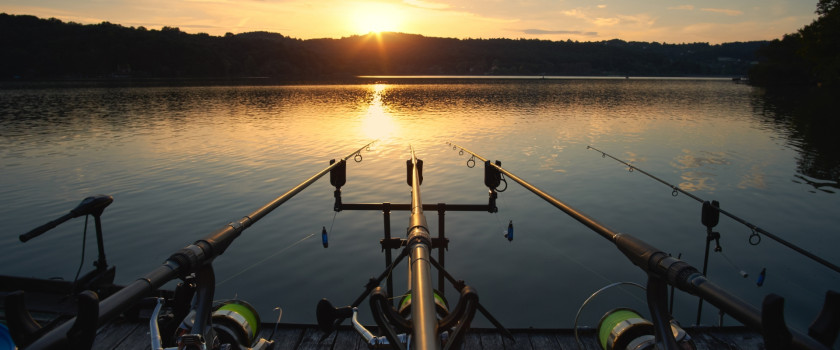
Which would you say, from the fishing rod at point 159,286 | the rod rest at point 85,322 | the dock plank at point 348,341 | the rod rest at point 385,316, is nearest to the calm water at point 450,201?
the dock plank at point 348,341

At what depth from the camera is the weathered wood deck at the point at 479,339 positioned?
4.77 m

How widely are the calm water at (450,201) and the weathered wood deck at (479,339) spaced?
277 cm

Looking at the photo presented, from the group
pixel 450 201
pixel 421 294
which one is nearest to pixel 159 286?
pixel 421 294

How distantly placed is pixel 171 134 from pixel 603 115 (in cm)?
3632

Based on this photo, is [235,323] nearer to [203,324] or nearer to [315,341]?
[203,324]

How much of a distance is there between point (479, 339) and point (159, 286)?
385 centimetres

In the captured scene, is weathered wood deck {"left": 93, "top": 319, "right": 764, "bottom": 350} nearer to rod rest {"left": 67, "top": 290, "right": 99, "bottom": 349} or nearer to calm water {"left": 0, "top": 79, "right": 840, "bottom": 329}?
calm water {"left": 0, "top": 79, "right": 840, "bottom": 329}

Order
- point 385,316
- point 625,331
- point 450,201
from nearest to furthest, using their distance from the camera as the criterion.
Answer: point 385,316 < point 625,331 < point 450,201

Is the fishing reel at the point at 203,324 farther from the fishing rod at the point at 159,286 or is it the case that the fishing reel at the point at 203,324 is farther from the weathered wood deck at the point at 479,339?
the weathered wood deck at the point at 479,339

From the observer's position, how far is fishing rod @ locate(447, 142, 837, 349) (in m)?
1.42

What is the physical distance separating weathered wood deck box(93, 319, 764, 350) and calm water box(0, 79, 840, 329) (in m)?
2.77

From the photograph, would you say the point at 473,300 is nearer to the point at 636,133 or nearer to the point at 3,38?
the point at 636,133

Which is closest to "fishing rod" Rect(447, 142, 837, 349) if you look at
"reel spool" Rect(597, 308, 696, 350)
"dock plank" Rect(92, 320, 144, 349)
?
"reel spool" Rect(597, 308, 696, 350)

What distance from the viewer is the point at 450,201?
597 inches
